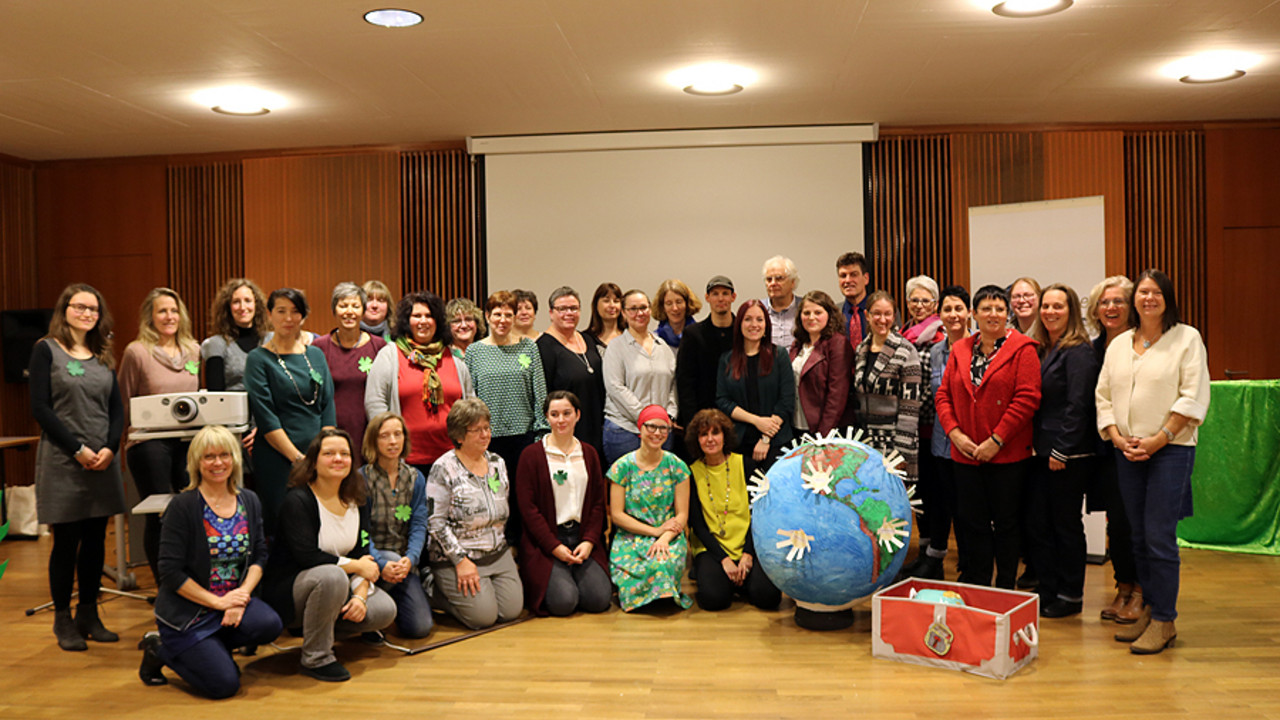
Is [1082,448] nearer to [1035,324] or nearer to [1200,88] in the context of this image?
[1035,324]

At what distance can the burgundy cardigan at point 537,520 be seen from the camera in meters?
4.27

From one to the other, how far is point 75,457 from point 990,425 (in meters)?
3.96

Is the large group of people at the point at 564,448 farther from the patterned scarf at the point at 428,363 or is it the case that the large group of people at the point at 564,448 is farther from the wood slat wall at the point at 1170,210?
the wood slat wall at the point at 1170,210

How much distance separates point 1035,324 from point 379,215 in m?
5.37

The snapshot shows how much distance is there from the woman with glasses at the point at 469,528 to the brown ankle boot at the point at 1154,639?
2574 mm

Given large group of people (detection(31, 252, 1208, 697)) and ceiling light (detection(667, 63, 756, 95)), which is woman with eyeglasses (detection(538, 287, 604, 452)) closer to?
large group of people (detection(31, 252, 1208, 697))

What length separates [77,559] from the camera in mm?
4117

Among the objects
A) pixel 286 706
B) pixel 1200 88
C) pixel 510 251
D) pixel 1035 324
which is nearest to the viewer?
pixel 286 706

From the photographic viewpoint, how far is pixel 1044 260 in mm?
6918

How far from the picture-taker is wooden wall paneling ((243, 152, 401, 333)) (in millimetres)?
7621

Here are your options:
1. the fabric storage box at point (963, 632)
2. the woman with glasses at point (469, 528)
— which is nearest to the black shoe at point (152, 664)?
the woman with glasses at point (469, 528)

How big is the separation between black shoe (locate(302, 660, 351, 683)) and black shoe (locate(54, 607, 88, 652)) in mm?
1170

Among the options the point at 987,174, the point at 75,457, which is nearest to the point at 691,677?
the point at 75,457

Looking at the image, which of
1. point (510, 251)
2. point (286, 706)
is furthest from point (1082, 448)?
point (510, 251)
